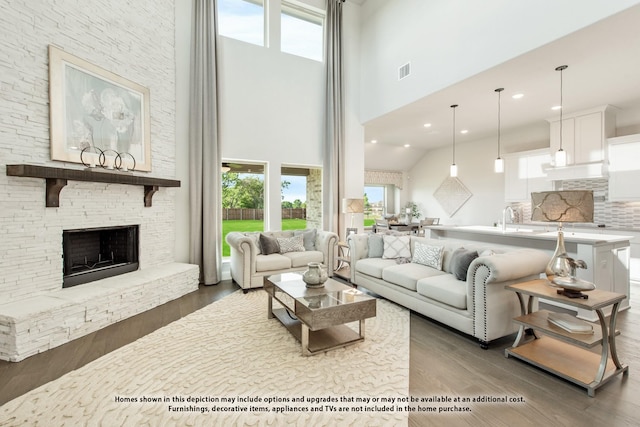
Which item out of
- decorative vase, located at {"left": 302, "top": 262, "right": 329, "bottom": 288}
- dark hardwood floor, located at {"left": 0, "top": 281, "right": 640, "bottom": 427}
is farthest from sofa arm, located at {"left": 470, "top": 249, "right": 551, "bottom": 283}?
decorative vase, located at {"left": 302, "top": 262, "right": 329, "bottom": 288}

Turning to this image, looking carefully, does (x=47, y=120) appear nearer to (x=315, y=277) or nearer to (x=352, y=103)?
(x=315, y=277)

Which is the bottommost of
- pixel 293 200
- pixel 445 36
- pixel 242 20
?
pixel 293 200

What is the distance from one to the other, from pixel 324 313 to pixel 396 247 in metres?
2.11

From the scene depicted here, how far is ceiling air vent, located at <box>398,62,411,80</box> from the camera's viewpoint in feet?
16.4

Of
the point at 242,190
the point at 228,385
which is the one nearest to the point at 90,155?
the point at 242,190

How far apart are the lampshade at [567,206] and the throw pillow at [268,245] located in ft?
11.7

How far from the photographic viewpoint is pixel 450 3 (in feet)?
13.9

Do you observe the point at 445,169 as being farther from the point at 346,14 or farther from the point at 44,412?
the point at 44,412

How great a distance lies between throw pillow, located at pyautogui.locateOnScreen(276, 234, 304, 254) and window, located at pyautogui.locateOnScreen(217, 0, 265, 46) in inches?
147

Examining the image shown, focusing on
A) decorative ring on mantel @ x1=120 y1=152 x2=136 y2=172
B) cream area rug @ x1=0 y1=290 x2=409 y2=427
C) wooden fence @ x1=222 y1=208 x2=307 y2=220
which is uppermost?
A: decorative ring on mantel @ x1=120 y1=152 x2=136 y2=172

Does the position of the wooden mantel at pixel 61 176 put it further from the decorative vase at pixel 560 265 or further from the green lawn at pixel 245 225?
the decorative vase at pixel 560 265

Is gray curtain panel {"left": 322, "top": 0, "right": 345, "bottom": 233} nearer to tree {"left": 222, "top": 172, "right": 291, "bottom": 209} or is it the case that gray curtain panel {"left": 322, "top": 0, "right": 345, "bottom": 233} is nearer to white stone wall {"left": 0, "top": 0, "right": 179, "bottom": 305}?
tree {"left": 222, "top": 172, "right": 291, "bottom": 209}

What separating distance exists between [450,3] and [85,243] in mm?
5912

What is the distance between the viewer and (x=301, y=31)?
6.14 m
